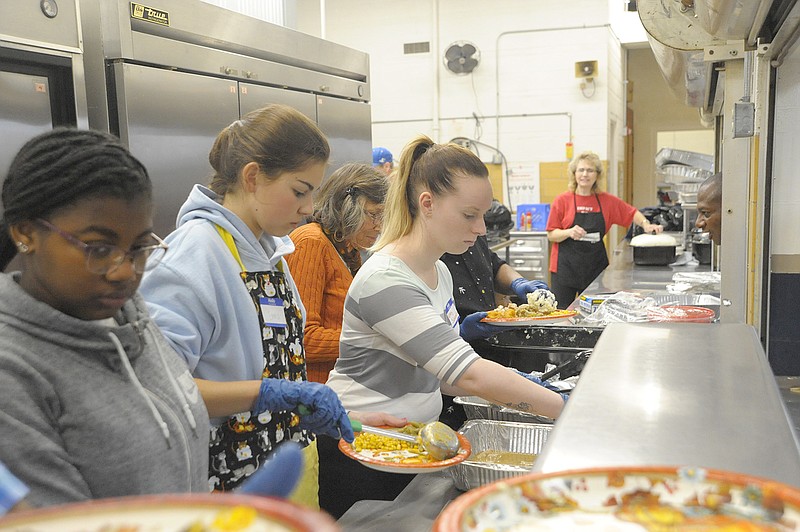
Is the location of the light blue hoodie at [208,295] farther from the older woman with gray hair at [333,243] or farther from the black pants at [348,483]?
the older woman with gray hair at [333,243]

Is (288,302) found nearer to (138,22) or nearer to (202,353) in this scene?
(202,353)

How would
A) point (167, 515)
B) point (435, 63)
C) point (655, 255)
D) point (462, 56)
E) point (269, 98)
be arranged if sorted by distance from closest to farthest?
point (167, 515) < point (269, 98) < point (655, 255) < point (462, 56) < point (435, 63)

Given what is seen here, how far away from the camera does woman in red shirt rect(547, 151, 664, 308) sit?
5609 mm

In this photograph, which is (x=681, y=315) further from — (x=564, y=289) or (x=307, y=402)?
(x=564, y=289)

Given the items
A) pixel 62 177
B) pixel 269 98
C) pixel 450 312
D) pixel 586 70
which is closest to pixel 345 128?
pixel 269 98

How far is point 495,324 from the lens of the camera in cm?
273

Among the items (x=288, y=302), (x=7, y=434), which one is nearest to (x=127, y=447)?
(x=7, y=434)

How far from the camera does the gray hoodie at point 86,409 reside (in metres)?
0.92

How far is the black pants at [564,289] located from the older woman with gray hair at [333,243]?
323 centimetres

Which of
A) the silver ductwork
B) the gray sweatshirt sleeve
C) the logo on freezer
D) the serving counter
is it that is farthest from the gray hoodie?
the logo on freezer

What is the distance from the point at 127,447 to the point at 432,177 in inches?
46.4

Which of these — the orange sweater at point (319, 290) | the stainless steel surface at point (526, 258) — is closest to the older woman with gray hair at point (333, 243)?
the orange sweater at point (319, 290)

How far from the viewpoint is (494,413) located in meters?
2.03

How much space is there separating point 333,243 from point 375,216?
0.19m
